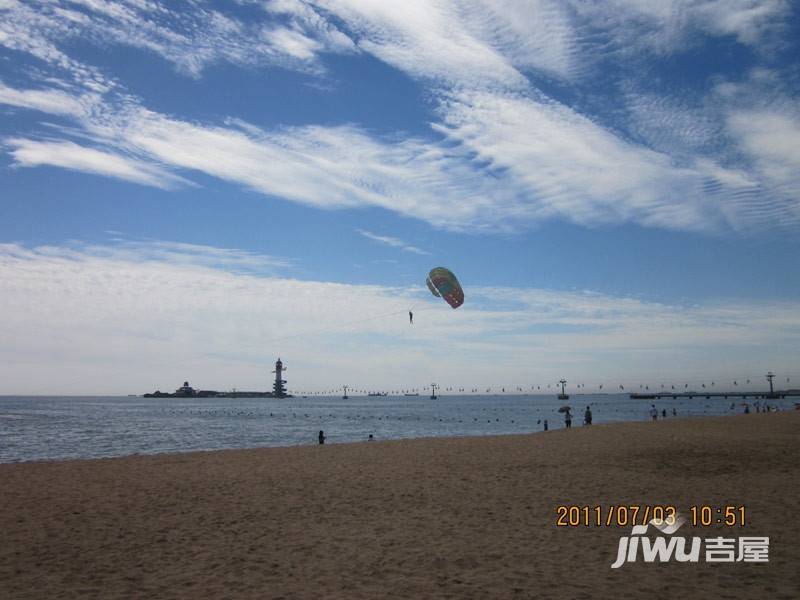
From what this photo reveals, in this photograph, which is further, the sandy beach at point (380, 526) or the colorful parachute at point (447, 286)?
the colorful parachute at point (447, 286)

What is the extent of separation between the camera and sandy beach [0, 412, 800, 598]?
335 inches

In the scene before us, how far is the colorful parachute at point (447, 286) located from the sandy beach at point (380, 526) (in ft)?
35.8

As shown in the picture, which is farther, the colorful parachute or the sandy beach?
the colorful parachute

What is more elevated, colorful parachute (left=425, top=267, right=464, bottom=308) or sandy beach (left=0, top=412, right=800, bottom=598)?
colorful parachute (left=425, top=267, right=464, bottom=308)

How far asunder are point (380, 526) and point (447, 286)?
2144 cm

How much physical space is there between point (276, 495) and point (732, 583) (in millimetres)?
11632

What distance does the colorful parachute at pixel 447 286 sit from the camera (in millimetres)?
32688

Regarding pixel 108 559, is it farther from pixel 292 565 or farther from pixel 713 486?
pixel 713 486

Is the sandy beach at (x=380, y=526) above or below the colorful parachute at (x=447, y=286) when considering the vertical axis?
below

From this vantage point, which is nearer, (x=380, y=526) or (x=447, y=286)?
(x=380, y=526)

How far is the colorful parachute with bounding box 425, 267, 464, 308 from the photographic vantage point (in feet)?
107

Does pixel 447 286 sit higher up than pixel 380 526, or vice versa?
pixel 447 286

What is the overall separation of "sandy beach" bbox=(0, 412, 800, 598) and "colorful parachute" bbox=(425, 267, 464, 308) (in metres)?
10.9

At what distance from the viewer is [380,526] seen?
1228cm
